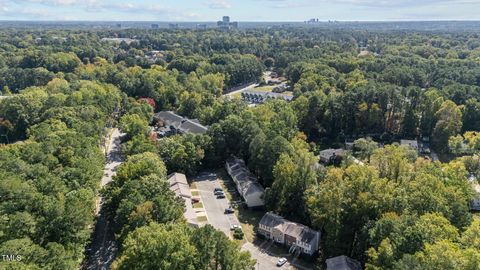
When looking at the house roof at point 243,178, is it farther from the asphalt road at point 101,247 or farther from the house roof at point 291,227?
the asphalt road at point 101,247

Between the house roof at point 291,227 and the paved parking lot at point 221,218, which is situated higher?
the house roof at point 291,227

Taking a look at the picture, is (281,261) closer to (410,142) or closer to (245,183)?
(245,183)

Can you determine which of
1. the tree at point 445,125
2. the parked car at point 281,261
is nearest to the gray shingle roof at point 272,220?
the parked car at point 281,261

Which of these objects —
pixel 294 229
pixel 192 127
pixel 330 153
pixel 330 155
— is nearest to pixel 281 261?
pixel 294 229

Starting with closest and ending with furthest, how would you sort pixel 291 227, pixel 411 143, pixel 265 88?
pixel 291 227
pixel 411 143
pixel 265 88

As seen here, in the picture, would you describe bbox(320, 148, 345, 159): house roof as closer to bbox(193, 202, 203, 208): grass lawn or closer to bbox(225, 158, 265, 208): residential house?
bbox(225, 158, 265, 208): residential house

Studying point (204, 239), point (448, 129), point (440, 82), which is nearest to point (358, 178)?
point (204, 239)
